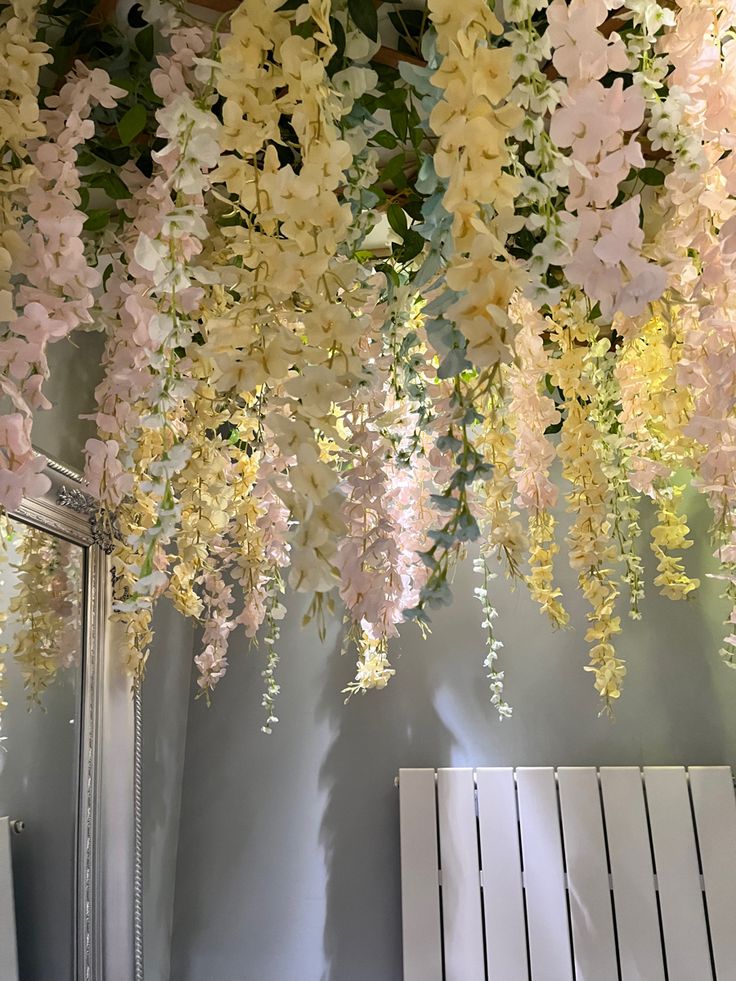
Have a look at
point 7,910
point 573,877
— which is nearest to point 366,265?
point 7,910

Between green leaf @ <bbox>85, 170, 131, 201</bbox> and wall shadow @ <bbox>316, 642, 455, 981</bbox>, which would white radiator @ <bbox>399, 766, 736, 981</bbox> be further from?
green leaf @ <bbox>85, 170, 131, 201</bbox>

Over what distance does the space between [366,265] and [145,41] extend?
0.52m

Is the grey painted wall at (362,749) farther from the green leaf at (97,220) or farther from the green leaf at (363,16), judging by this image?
the green leaf at (363,16)

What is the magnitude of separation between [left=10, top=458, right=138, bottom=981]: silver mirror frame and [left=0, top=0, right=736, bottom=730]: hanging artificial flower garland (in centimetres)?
20

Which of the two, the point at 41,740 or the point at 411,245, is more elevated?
the point at 411,245

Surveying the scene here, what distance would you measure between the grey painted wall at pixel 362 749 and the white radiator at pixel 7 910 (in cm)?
101

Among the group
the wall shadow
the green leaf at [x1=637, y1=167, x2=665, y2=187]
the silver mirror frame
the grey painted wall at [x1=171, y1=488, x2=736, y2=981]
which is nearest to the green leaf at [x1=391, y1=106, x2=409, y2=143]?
the green leaf at [x1=637, y1=167, x2=665, y2=187]

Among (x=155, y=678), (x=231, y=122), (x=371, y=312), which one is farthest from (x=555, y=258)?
(x=155, y=678)

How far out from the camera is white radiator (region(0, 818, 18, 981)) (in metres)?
1.49

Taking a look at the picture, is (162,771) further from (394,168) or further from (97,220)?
(394,168)

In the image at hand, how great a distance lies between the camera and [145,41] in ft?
3.92

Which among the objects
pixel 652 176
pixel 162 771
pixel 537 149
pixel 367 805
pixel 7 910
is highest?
pixel 652 176

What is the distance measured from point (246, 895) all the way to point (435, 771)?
71 centimetres

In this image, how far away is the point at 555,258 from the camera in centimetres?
77
